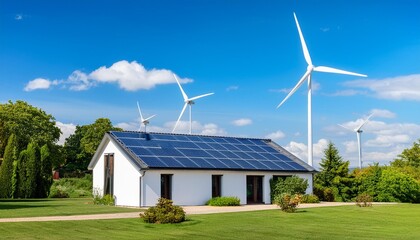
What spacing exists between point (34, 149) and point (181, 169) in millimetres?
16613

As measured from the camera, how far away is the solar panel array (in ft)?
110

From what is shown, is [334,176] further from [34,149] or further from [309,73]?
[34,149]

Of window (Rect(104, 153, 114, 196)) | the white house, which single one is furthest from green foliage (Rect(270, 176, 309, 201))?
window (Rect(104, 153, 114, 196))

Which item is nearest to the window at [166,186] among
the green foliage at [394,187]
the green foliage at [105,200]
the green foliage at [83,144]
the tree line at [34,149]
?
the green foliage at [105,200]

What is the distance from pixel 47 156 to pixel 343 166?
25.1 metres

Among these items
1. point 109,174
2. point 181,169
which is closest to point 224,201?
point 181,169

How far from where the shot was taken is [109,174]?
3534 cm

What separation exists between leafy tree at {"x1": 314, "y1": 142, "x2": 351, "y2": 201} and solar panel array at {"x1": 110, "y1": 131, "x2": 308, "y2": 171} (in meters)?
4.33

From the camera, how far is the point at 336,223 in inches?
896

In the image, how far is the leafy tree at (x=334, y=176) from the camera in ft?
141

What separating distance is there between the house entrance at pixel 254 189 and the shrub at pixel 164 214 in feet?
50.8

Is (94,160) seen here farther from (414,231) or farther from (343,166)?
(414,231)

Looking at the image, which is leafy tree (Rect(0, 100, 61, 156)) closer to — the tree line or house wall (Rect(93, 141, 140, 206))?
the tree line

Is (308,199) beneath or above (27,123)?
beneath
